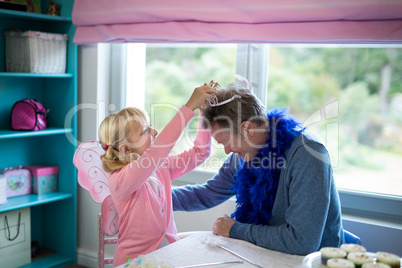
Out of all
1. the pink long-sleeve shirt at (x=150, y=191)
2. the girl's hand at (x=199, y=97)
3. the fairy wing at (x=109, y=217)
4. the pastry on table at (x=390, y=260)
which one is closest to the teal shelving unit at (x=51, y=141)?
the fairy wing at (x=109, y=217)

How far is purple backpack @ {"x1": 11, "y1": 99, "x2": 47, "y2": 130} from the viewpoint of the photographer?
277cm

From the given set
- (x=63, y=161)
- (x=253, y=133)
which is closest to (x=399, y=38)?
(x=253, y=133)

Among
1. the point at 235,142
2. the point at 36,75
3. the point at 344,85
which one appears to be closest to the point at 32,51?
the point at 36,75

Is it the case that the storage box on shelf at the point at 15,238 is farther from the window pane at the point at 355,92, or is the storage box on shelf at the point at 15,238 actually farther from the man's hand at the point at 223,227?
the window pane at the point at 355,92

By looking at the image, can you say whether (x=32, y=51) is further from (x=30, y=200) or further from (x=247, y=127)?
(x=247, y=127)

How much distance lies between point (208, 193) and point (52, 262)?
149cm

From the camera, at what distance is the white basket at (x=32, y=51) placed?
273 centimetres

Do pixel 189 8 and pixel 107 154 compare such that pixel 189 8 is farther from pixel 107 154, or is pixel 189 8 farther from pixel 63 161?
pixel 63 161

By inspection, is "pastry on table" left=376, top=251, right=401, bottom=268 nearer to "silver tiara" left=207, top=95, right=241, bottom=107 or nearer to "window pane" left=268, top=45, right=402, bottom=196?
"silver tiara" left=207, top=95, right=241, bottom=107

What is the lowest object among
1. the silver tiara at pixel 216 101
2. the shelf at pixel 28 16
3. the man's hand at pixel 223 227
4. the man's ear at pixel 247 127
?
the man's hand at pixel 223 227

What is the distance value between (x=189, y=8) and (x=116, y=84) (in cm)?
93

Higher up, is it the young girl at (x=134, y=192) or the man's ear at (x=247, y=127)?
the man's ear at (x=247, y=127)

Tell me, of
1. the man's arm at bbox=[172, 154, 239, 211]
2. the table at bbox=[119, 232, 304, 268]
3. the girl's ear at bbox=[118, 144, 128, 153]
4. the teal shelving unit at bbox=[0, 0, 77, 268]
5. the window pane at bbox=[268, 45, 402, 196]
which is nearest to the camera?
the table at bbox=[119, 232, 304, 268]

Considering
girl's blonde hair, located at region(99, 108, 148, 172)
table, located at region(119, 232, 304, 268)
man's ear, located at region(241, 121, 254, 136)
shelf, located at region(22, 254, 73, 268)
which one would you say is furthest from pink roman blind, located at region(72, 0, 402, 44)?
shelf, located at region(22, 254, 73, 268)
